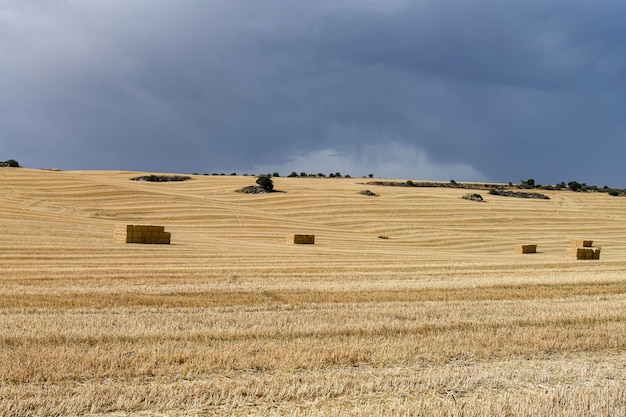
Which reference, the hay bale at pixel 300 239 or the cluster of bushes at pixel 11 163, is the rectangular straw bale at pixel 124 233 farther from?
the cluster of bushes at pixel 11 163

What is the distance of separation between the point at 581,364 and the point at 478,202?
186ft

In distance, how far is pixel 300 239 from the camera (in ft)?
128

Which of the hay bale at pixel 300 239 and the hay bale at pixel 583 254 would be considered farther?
the hay bale at pixel 300 239

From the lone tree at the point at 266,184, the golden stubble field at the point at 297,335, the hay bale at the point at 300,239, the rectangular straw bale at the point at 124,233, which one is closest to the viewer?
the golden stubble field at the point at 297,335

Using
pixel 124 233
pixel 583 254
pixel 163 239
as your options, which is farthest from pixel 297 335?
pixel 583 254

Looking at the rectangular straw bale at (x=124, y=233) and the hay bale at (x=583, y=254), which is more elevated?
the rectangular straw bale at (x=124, y=233)

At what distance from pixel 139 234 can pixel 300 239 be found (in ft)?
33.7

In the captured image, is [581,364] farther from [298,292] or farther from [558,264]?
[558,264]

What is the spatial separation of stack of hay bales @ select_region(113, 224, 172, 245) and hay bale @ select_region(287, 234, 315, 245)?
857cm

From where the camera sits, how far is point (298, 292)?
1532cm

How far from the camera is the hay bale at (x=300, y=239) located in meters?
39.0

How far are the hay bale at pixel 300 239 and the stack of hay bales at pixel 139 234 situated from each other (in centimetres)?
857

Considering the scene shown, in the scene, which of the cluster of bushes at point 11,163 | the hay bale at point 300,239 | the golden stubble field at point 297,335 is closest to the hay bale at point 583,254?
the golden stubble field at point 297,335

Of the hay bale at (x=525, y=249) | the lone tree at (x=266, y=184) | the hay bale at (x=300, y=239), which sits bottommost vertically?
the hay bale at (x=525, y=249)
